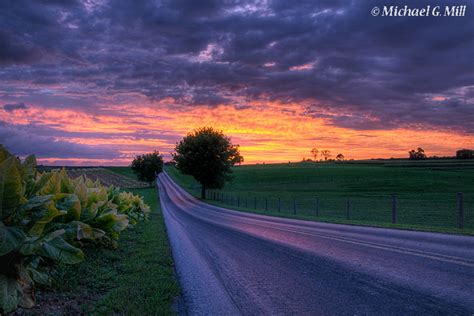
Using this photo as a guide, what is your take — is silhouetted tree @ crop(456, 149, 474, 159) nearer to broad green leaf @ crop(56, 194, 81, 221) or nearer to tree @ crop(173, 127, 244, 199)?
tree @ crop(173, 127, 244, 199)

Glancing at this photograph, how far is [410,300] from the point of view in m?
4.30

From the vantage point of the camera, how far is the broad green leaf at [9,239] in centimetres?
282

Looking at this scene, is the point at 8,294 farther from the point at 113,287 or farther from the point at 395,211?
the point at 395,211

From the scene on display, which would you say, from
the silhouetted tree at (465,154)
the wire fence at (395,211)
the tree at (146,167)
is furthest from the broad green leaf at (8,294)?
the silhouetted tree at (465,154)

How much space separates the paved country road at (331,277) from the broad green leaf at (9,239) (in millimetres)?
2069

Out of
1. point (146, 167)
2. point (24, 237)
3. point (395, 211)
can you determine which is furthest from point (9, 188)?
point (146, 167)

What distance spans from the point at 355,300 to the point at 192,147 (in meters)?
49.3

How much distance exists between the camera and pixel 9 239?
287cm

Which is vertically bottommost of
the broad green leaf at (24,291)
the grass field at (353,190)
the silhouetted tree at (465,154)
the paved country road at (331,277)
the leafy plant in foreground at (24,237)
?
the grass field at (353,190)

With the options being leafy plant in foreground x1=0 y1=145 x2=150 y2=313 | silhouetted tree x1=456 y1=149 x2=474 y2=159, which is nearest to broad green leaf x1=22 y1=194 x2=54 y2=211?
leafy plant in foreground x1=0 y1=145 x2=150 y2=313

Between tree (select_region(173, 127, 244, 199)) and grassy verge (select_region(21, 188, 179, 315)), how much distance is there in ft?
147

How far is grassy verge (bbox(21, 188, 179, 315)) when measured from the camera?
13.1 feet

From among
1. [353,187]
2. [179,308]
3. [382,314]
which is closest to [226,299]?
[179,308]

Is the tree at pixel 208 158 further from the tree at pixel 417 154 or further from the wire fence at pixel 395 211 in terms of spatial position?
the tree at pixel 417 154
